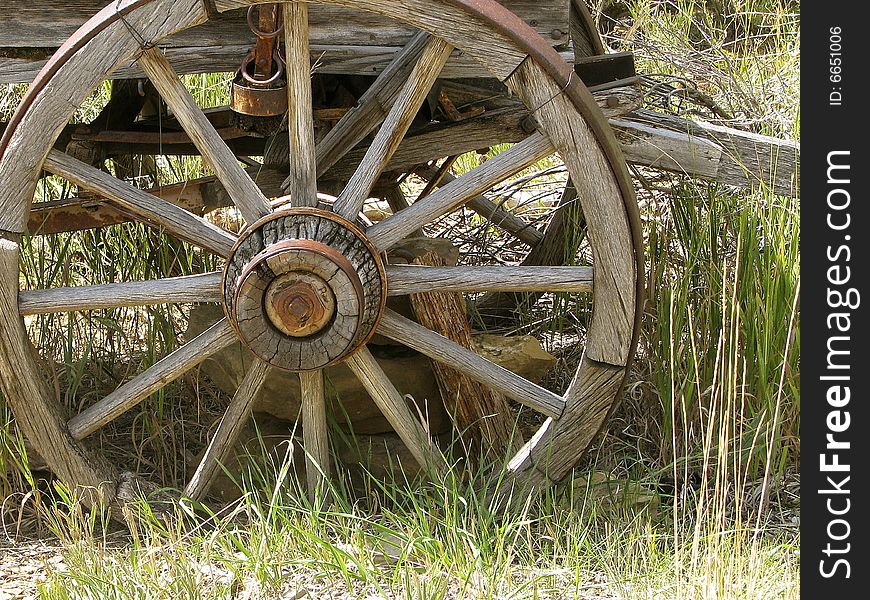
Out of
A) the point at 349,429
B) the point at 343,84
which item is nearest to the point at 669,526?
the point at 349,429

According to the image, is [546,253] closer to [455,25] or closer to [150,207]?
[455,25]

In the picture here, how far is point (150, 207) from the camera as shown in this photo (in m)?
2.56

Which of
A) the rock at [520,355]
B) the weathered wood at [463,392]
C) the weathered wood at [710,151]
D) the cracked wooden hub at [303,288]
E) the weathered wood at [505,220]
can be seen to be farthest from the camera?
the weathered wood at [505,220]

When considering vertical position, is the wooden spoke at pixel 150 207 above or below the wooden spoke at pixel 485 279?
above

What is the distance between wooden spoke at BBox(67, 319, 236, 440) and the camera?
8.55 feet

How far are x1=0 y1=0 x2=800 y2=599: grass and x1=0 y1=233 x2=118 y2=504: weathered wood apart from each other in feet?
0.32

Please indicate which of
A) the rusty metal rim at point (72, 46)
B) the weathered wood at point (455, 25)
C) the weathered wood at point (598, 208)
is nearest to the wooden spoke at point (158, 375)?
the rusty metal rim at point (72, 46)

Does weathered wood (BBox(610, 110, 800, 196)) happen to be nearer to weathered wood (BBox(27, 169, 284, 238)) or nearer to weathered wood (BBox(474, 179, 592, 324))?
weathered wood (BBox(474, 179, 592, 324))

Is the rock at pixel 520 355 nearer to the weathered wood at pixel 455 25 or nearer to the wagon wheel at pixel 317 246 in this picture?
the wagon wheel at pixel 317 246

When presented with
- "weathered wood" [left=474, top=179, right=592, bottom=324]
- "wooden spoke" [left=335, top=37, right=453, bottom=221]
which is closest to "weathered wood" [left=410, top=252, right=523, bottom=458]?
"wooden spoke" [left=335, top=37, right=453, bottom=221]

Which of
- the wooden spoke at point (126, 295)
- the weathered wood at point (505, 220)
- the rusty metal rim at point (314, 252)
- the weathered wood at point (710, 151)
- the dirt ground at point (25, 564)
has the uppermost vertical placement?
the weathered wood at point (710, 151)

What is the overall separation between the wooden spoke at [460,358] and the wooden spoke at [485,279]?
0.38 ft

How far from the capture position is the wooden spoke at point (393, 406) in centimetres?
265

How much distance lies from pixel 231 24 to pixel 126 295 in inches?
29.9
